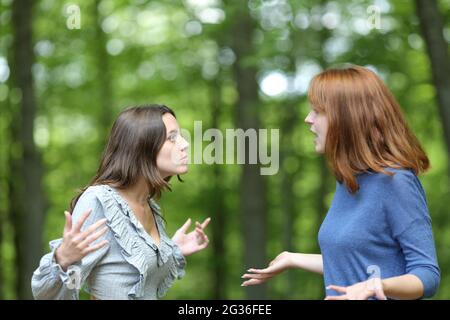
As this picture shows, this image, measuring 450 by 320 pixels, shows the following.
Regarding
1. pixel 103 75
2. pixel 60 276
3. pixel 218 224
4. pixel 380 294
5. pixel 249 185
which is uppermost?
pixel 103 75

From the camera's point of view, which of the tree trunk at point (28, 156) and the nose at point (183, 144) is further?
the tree trunk at point (28, 156)

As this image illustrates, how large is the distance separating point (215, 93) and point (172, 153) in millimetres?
14216

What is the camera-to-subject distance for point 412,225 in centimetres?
252

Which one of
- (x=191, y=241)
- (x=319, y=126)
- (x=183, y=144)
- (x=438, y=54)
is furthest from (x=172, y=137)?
(x=438, y=54)

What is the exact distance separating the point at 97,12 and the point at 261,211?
19.5 feet

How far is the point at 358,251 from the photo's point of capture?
263 cm

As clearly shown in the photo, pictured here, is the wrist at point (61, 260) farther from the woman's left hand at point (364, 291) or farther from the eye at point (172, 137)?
the woman's left hand at point (364, 291)

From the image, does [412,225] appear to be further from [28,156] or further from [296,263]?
[28,156]

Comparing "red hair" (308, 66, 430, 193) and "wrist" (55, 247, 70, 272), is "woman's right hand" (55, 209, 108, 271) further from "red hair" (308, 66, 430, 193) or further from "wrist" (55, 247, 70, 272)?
"red hair" (308, 66, 430, 193)

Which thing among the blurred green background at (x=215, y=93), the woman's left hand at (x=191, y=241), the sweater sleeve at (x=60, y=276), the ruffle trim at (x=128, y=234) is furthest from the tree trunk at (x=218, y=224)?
the sweater sleeve at (x=60, y=276)

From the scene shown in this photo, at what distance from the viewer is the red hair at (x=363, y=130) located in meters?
2.60

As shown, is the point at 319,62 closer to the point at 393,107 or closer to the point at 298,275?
the point at 298,275
